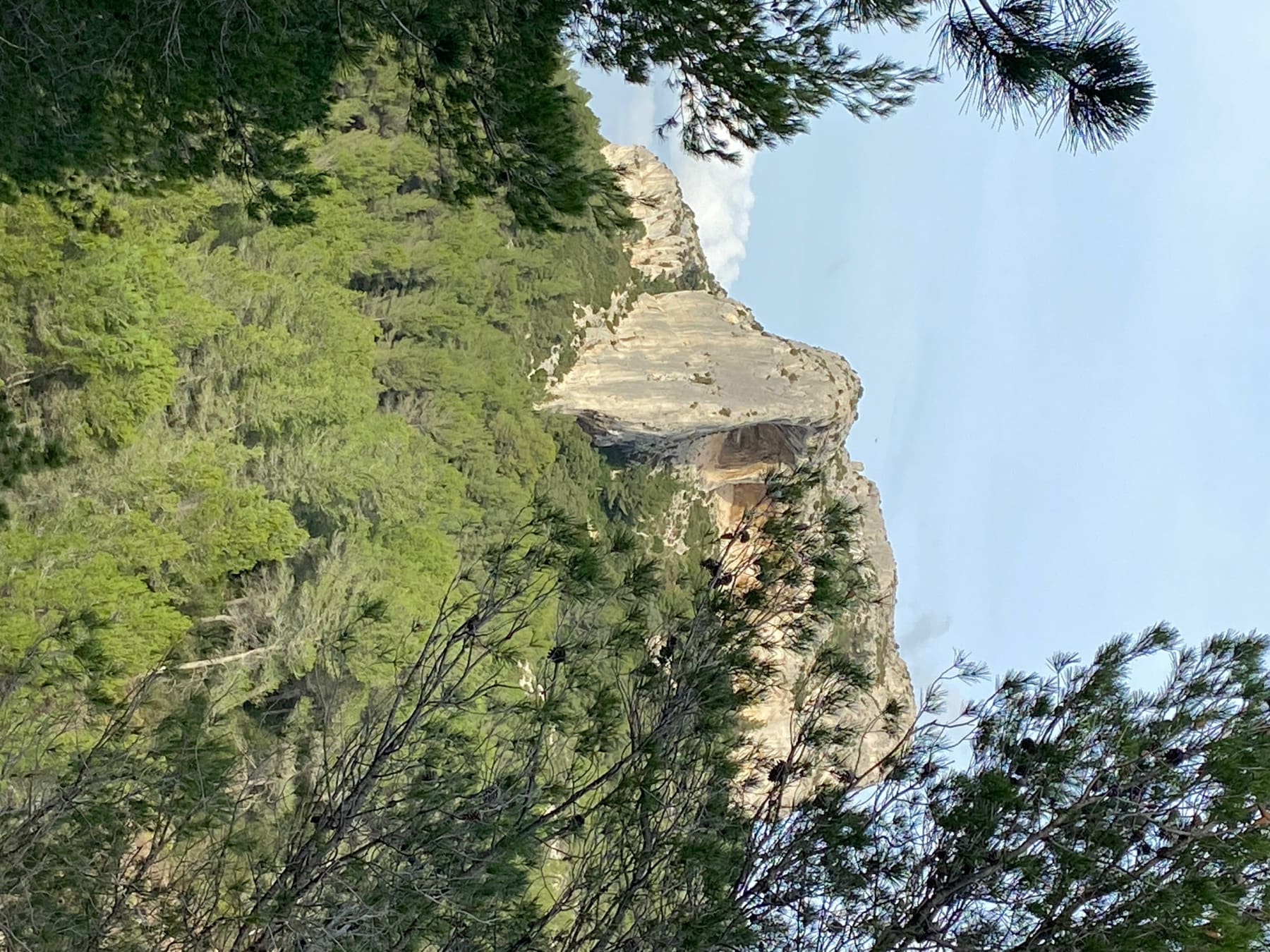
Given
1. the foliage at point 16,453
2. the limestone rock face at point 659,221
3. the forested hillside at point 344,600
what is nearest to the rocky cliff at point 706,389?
the limestone rock face at point 659,221

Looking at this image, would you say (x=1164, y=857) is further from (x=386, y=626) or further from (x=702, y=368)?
(x=702, y=368)

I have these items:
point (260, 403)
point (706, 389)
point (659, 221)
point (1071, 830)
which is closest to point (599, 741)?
point (1071, 830)

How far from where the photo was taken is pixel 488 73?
508 cm

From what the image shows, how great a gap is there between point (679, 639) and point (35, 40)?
562 cm

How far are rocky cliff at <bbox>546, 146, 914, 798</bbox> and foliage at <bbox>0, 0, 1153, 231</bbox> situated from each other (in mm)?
19890

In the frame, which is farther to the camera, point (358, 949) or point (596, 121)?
point (596, 121)

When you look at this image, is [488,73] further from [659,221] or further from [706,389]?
[659,221]

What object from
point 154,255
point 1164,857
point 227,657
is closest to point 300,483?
Result: point 227,657

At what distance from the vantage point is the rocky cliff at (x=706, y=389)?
29172 mm

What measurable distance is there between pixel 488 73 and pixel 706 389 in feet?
82.8

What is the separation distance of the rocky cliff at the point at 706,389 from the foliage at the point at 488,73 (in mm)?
19890

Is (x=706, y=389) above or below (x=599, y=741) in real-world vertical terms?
above

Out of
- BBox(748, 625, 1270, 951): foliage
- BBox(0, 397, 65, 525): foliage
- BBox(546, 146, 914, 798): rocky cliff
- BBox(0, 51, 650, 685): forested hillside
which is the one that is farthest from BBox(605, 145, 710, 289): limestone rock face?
BBox(748, 625, 1270, 951): foliage

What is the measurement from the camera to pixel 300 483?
1625 cm
